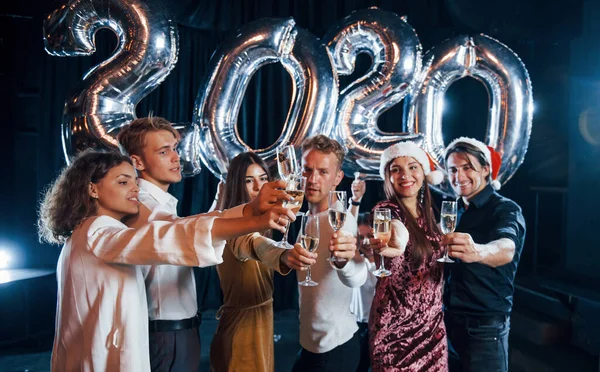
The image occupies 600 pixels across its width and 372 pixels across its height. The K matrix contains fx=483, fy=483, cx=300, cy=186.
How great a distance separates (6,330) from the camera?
4.05 meters

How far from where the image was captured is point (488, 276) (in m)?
2.04

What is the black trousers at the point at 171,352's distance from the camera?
1.71 metres

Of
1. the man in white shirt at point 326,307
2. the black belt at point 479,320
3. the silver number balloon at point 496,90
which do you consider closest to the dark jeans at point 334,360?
the man in white shirt at point 326,307

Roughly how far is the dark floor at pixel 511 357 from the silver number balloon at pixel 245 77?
1.89m

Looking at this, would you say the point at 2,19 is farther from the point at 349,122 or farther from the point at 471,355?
the point at 471,355

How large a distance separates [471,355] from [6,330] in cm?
382

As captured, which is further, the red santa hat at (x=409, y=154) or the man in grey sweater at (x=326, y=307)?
the red santa hat at (x=409, y=154)

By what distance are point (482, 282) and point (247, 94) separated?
3513 millimetres

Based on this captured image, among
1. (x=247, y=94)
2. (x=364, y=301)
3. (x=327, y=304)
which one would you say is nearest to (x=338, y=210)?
(x=327, y=304)

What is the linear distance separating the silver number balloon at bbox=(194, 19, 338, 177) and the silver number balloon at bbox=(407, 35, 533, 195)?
0.59 m

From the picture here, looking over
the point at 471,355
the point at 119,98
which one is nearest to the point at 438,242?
the point at 471,355

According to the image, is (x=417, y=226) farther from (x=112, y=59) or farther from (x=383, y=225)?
(x=112, y=59)

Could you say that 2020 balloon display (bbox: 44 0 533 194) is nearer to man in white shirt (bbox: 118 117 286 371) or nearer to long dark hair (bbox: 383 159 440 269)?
man in white shirt (bbox: 118 117 286 371)

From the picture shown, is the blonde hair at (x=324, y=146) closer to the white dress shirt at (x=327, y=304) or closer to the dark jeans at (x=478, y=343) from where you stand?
the white dress shirt at (x=327, y=304)
